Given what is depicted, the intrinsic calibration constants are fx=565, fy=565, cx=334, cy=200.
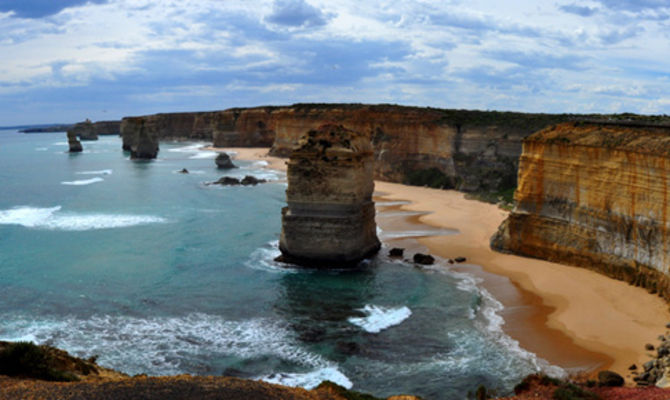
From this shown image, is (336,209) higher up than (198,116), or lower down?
lower down

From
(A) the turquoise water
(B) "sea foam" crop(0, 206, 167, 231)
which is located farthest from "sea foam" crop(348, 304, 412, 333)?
(B) "sea foam" crop(0, 206, 167, 231)

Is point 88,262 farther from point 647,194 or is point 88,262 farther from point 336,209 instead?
point 647,194

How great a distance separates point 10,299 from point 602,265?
23.6m

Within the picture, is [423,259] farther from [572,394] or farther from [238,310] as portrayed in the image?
[572,394]

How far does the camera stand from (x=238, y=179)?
5822 cm

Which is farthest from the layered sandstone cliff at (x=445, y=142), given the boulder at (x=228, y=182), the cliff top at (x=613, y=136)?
the cliff top at (x=613, y=136)

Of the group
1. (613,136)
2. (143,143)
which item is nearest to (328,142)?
(613,136)

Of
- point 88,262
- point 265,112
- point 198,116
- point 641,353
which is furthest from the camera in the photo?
point 198,116

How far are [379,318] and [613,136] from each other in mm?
12481

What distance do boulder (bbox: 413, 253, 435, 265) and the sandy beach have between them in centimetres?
124

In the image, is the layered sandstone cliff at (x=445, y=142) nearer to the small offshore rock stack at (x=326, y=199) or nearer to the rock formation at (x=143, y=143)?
the small offshore rock stack at (x=326, y=199)

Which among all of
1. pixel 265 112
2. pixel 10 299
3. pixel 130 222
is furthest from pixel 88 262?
pixel 265 112

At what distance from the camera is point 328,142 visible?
25.1m

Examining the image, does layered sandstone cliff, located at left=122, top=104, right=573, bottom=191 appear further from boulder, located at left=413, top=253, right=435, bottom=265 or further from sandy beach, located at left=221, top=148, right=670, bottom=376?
sandy beach, located at left=221, top=148, right=670, bottom=376
